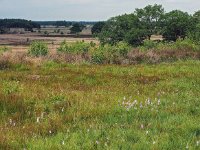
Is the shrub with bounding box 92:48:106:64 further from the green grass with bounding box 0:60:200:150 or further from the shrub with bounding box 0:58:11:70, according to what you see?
the green grass with bounding box 0:60:200:150

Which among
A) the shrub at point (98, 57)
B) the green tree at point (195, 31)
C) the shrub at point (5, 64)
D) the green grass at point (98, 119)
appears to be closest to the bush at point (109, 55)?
the shrub at point (98, 57)

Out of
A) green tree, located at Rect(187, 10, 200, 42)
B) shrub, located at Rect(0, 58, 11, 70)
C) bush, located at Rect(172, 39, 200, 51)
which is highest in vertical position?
green tree, located at Rect(187, 10, 200, 42)

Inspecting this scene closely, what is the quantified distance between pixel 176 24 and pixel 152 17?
10568 mm

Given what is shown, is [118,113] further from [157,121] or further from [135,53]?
[135,53]

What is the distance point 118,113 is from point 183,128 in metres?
2.26

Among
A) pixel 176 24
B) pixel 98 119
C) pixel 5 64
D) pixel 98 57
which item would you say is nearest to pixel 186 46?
pixel 98 57

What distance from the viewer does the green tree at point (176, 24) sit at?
301 feet

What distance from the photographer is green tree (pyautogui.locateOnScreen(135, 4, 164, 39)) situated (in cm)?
9912

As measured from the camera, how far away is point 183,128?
8.65 meters

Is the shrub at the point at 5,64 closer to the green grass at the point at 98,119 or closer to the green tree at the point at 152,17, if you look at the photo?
the green grass at the point at 98,119

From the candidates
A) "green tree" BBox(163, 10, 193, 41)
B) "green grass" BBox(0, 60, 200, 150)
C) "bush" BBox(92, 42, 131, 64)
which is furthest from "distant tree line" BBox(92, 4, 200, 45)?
"green grass" BBox(0, 60, 200, 150)

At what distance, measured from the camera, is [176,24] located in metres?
92.1

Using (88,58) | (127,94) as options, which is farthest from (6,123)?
(88,58)

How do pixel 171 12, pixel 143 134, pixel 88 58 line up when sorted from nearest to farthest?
pixel 143 134, pixel 88 58, pixel 171 12
